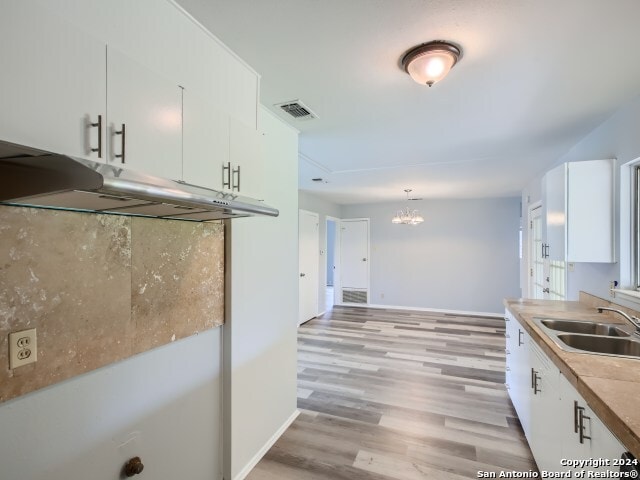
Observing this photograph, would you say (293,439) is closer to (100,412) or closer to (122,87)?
(100,412)

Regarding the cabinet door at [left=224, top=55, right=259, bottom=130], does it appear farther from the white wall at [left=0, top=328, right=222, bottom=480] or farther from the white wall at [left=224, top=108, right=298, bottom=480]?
the white wall at [left=0, top=328, right=222, bottom=480]

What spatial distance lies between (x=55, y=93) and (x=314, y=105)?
1631mm

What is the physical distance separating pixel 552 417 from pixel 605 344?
59cm

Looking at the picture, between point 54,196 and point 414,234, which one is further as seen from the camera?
point 414,234

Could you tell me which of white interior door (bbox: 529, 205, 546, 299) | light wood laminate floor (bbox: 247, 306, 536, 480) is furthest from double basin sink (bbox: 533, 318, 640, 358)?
white interior door (bbox: 529, 205, 546, 299)

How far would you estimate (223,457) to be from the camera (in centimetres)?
202

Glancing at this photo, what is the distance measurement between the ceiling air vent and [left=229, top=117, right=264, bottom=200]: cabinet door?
55 centimetres

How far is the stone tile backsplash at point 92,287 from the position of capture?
1.04 m

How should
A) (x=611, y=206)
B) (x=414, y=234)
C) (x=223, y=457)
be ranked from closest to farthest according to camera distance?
(x=223, y=457)
(x=611, y=206)
(x=414, y=234)

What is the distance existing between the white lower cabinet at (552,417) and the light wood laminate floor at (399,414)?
0.29m

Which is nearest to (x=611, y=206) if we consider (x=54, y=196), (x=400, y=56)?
(x=400, y=56)

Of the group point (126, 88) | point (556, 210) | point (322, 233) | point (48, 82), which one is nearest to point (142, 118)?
point (126, 88)

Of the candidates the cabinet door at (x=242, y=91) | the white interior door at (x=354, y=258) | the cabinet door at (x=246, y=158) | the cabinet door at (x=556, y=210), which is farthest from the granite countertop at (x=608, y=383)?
the white interior door at (x=354, y=258)

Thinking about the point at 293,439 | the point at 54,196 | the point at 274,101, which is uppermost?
the point at 274,101
